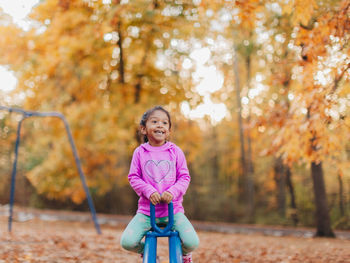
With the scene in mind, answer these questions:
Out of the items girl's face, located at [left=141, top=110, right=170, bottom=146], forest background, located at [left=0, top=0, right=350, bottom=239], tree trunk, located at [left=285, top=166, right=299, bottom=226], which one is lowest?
tree trunk, located at [left=285, top=166, right=299, bottom=226]

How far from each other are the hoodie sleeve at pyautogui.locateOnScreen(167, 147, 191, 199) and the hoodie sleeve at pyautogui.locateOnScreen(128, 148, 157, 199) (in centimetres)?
14

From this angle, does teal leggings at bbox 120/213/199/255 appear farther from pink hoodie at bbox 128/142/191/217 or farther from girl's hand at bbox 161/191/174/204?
girl's hand at bbox 161/191/174/204

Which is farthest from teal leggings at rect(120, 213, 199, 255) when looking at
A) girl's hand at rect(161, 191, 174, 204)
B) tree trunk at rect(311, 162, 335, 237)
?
tree trunk at rect(311, 162, 335, 237)

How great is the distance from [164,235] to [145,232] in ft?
0.52

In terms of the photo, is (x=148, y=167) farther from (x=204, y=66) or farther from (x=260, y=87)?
(x=260, y=87)

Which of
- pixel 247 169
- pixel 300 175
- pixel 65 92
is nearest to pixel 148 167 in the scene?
pixel 65 92

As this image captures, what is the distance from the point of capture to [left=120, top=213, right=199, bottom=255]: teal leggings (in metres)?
2.66

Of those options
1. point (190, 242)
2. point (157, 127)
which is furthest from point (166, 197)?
point (157, 127)

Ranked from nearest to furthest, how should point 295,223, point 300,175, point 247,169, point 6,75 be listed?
point 6,75 → point 295,223 → point 300,175 → point 247,169

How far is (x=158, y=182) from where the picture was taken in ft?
9.16

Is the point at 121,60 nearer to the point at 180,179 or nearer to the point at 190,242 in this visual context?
the point at 180,179

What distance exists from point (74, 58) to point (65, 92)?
1476 millimetres

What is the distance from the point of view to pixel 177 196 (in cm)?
272

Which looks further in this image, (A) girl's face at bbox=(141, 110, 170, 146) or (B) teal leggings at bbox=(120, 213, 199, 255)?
(A) girl's face at bbox=(141, 110, 170, 146)
